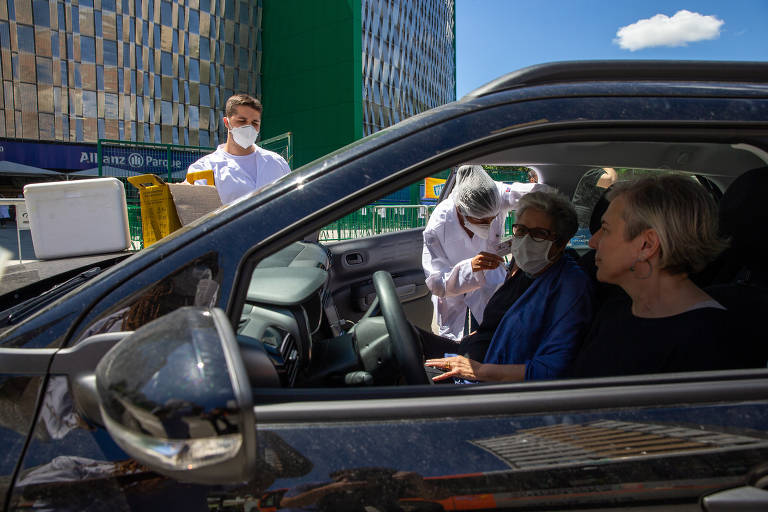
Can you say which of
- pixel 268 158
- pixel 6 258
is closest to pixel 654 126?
pixel 6 258

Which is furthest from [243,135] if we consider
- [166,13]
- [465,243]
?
[166,13]

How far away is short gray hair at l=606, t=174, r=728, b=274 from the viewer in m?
1.33

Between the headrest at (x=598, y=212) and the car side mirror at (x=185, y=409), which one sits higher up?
the headrest at (x=598, y=212)

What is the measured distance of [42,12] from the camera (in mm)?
26922

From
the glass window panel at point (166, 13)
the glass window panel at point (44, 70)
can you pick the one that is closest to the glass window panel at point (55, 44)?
the glass window panel at point (44, 70)

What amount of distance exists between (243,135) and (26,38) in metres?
31.4

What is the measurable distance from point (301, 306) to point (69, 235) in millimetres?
1568

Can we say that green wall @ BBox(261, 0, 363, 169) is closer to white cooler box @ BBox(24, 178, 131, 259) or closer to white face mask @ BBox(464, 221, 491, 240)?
white face mask @ BBox(464, 221, 491, 240)

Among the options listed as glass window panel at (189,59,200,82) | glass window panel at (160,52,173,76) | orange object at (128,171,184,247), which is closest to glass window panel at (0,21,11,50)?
glass window panel at (160,52,173,76)

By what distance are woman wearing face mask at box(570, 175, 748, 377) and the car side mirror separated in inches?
39.5

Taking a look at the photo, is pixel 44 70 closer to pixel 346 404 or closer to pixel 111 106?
pixel 111 106

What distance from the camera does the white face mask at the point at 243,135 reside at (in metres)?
3.76

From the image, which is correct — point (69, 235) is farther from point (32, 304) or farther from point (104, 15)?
point (104, 15)

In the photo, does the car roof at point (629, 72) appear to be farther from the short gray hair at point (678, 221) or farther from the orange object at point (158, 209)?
the orange object at point (158, 209)
